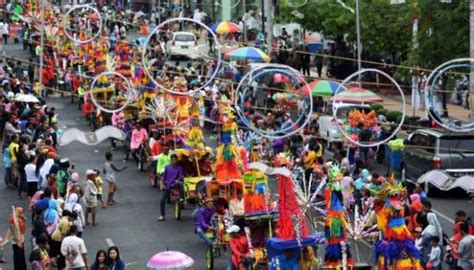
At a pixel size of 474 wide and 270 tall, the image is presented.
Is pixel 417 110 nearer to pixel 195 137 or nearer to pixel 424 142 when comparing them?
pixel 424 142

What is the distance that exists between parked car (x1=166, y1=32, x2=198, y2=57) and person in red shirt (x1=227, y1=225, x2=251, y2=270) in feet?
99.5

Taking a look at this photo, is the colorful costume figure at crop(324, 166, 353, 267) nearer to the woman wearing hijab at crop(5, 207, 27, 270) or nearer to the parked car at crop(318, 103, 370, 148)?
the woman wearing hijab at crop(5, 207, 27, 270)

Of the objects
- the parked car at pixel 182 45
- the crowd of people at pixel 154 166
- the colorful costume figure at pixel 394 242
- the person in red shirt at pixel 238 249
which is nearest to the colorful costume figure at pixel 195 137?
the crowd of people at pixel 154 166

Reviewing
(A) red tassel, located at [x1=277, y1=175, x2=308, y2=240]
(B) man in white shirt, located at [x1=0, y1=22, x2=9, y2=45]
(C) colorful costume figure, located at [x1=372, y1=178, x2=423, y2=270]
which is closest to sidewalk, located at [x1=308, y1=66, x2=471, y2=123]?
(A) red tassel, located at [x1=277, y1=175, x2=308, y2=240]

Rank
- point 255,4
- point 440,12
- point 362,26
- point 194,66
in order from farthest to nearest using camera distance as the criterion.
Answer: point 255,4 → point 194,66 → point 362,26 → point 440,12

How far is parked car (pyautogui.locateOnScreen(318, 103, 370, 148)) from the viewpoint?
127ft

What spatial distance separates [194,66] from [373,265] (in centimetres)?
3126

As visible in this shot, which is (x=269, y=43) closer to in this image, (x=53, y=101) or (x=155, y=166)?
(x=53, y=101)

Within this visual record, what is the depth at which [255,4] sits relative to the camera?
7225cm

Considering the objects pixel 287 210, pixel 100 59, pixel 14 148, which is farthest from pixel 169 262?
pixel 100 59

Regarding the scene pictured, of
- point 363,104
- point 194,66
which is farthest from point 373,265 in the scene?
point 194,66

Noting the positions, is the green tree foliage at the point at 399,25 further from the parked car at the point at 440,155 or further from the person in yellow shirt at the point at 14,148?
the person in yellow shirt at the point at 14,148

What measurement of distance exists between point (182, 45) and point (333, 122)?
19156 mm

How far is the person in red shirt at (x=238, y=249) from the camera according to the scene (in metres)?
24.6
